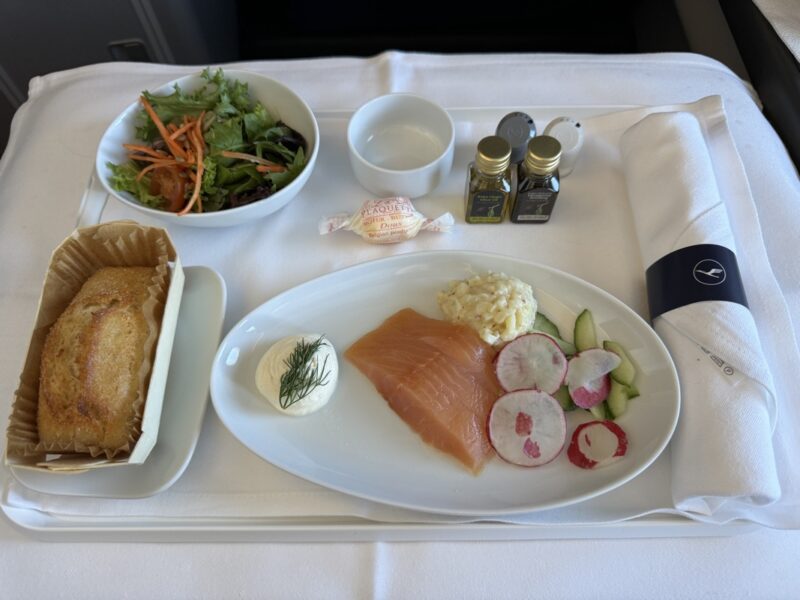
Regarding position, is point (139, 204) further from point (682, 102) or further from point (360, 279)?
point (682, 102)

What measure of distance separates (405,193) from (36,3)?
1.26 m

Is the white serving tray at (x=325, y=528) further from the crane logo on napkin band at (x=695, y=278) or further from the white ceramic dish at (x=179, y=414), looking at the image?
the crane logo on napkin band at (x=695, y=278)

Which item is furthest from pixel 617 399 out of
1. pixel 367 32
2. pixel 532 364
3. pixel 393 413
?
pixel 367 32

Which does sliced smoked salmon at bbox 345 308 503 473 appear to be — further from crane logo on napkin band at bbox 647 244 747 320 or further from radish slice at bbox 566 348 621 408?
crane logo on napkin band at bbox 647 244 747 320

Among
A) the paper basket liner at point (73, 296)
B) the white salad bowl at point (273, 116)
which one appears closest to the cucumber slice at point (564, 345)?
the white salad bowl at point (273, 116)

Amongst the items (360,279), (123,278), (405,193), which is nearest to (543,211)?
(405,193)

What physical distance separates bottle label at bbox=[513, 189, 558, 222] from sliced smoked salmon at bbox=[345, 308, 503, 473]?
28 cm

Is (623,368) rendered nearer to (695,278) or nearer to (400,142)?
(695,278)

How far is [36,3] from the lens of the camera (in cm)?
148

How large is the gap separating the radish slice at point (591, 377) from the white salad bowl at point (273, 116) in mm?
652

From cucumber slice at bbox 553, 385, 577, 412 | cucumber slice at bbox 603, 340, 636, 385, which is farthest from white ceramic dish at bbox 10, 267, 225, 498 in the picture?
cucumber slice at bbox 603, 340, 636, 385

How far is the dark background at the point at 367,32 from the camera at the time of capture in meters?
1.37

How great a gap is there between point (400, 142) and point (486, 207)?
258mm

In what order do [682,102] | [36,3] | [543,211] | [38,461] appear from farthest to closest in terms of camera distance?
1. [36,3]
2. [682,102]
3. [543,211]
4. [38,461]
